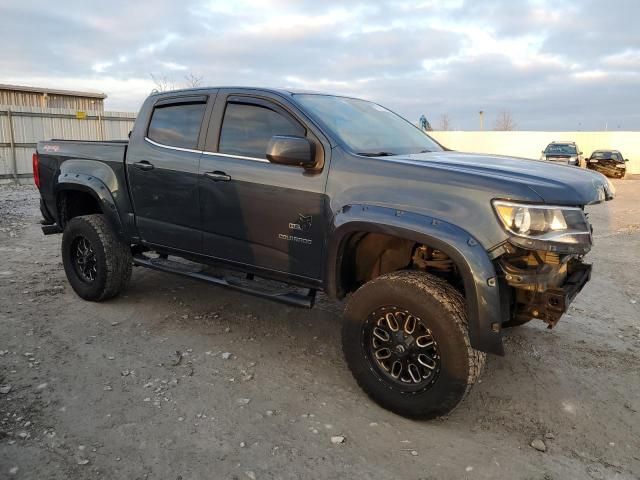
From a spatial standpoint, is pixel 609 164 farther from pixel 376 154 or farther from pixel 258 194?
pixel 258 194

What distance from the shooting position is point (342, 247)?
3.26m

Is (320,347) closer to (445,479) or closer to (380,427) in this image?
(380,427)

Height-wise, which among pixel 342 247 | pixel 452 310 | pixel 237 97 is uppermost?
pixel 237 97

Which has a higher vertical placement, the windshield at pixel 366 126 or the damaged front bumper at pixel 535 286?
the windshield at pixel 366 126

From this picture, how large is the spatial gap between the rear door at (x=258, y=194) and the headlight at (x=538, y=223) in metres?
1.13

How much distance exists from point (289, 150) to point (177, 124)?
158 centimetres

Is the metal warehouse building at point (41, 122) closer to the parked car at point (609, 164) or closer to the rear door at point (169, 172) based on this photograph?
the rear door at point (169, 172)

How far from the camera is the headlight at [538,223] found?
8.71 feet

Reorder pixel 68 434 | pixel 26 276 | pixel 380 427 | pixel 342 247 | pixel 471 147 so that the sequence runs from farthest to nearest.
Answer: pixel 471 147, pixel 26 276, pixel 342 247, pixel 380 427, pixel 68 434

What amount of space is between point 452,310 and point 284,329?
6.29ft

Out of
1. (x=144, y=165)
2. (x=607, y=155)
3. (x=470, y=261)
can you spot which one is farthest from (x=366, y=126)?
(x=607, y=155)

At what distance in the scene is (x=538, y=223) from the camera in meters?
2.67

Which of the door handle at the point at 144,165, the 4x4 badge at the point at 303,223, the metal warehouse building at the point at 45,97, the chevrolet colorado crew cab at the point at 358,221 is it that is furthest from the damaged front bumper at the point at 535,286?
the metal warehouse building at the point at 45,97

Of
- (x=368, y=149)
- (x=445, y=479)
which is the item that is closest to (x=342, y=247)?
(x=368, y=149)
